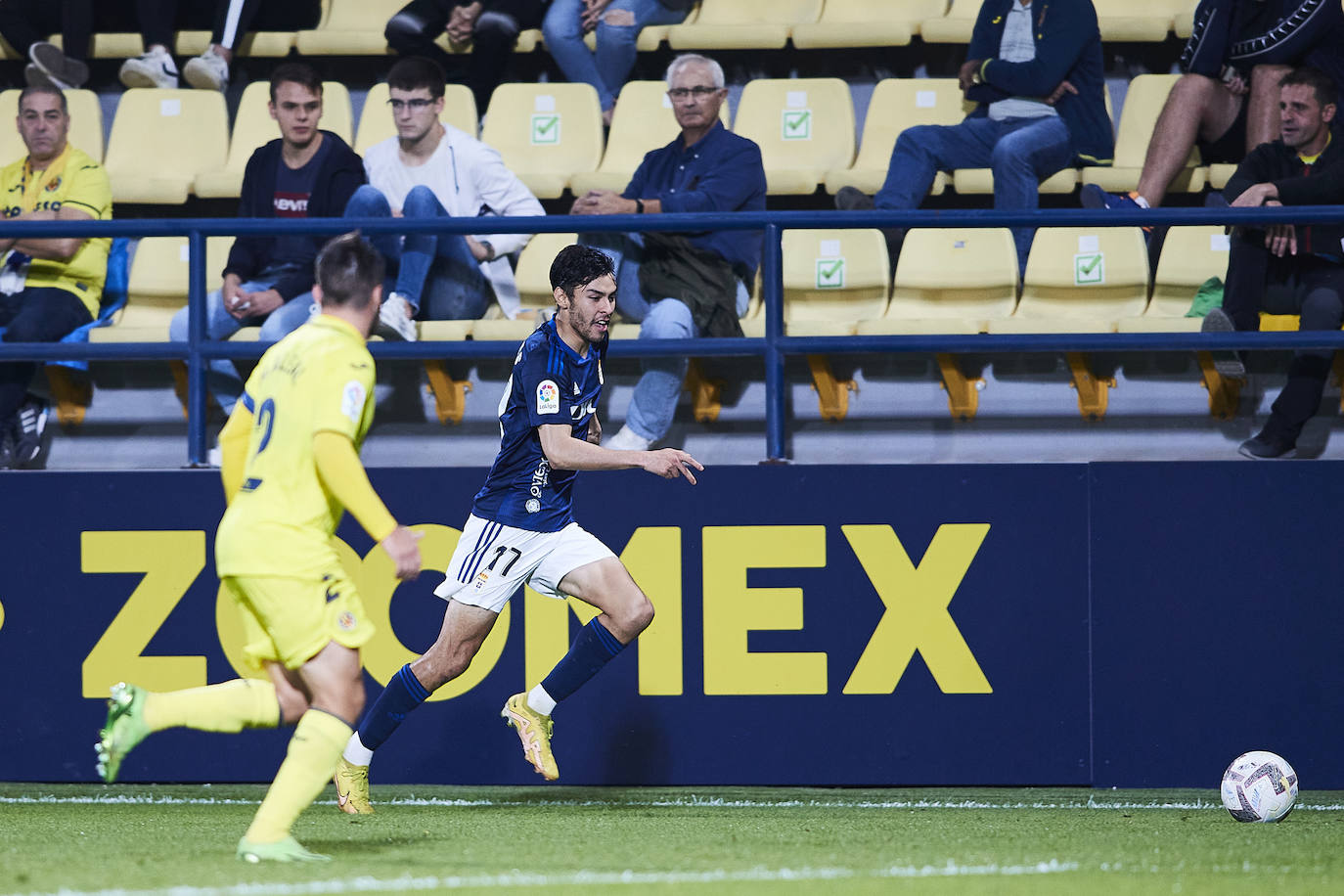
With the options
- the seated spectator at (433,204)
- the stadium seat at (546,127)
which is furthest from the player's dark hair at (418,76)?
the stadium seat at (546,127)

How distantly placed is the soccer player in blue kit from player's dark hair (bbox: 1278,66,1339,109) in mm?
3170

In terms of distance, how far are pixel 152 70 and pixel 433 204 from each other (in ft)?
9.87

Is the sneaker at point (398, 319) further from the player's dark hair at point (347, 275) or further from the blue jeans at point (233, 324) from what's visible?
the player's dark hair at point (347, 275)

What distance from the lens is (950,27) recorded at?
346 inches

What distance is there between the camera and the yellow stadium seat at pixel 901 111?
8.49 m

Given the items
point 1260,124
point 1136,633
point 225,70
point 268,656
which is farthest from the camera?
point 225,70

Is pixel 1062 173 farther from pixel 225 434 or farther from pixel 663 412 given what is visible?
pixel 225 434

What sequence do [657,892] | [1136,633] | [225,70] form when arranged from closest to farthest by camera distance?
[657,892] < [1136,633] < [225,70]

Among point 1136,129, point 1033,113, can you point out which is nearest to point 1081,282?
point 1033,113

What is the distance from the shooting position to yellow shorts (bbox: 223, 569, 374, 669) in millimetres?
4258

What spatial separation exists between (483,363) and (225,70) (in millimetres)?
3513

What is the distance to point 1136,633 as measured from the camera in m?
6.42

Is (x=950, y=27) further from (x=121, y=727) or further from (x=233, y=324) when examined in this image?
(x=121, y=727)

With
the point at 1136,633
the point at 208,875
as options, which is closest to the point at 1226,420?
the point at 1136,633
